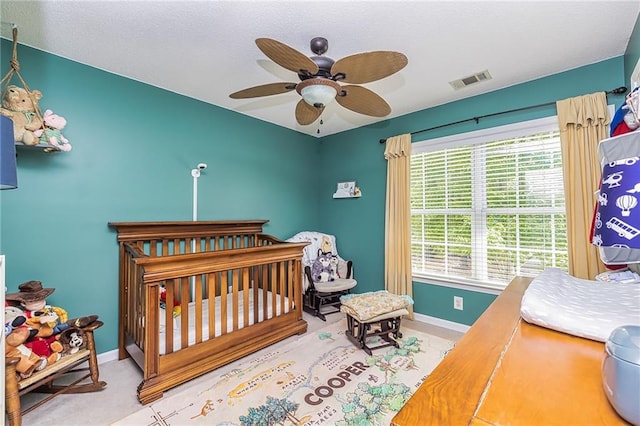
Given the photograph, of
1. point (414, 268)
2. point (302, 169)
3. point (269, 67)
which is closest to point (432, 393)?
point (269, 67)

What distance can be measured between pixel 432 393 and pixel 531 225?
2.56 meters

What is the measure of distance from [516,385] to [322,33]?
2.01 m

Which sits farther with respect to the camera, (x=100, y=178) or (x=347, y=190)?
(x=347, y=190)

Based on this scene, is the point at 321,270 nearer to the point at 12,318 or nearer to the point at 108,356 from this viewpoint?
the point at 108,356

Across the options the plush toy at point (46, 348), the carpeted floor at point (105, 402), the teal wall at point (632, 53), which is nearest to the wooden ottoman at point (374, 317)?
the carpeted floor at point (105, 402)

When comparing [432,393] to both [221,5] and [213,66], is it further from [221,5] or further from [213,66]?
[213,66]

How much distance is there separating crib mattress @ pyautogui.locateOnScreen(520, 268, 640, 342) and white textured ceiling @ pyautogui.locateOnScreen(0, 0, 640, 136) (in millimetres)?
1562

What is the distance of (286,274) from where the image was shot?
271 centimetres

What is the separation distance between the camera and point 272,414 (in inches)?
64.7

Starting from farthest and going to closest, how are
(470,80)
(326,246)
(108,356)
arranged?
(326,246), (470,80), (108,356)

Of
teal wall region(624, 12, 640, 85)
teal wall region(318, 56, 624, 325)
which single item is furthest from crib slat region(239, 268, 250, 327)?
teal wall region(624, 12, 640, 85)

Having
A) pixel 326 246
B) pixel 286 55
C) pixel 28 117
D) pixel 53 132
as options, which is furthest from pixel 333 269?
pixel 28 117

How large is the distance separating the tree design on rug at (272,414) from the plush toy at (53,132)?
2.18 m

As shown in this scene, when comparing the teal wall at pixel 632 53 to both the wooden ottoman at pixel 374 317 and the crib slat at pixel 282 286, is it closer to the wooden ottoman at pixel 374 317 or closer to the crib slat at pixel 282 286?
the wooden ottoman at pixel 374 317
